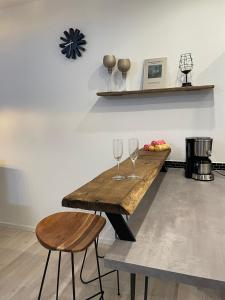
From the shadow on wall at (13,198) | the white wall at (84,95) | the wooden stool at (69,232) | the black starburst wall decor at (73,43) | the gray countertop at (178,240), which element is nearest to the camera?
the gray countertop at (178,240)

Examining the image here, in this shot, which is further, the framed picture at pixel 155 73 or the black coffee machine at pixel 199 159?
the framed picture at pixel 155 73

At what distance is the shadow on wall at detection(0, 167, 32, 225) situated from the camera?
3082 millimetres

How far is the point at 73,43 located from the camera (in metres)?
2.55

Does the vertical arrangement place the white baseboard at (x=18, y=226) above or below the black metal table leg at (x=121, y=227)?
below

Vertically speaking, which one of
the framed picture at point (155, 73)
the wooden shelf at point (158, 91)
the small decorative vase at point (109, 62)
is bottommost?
the wooden shelf at point (158, 91)

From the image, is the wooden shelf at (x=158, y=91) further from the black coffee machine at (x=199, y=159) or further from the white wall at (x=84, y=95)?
the black coffee machine at (x=199, y=159)

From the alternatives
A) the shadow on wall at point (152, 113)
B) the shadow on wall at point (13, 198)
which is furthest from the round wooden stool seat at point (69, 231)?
the shadow on wall at point (13, 198)

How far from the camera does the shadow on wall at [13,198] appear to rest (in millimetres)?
3082

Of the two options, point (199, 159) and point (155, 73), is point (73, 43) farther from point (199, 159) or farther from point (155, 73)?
point (199, 159)

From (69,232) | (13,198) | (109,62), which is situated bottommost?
(13,198)

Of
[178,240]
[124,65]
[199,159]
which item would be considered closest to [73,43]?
[124,65]

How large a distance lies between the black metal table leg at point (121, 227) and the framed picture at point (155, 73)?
1548 mm

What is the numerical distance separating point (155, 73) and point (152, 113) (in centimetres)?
37

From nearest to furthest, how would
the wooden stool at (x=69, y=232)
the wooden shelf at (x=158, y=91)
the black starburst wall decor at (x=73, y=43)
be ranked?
the wooden stool at (x=69, y=232) → the wooden shelf at (x=158, y=91) → the black starburst wall decor at (x=73, y=43)
